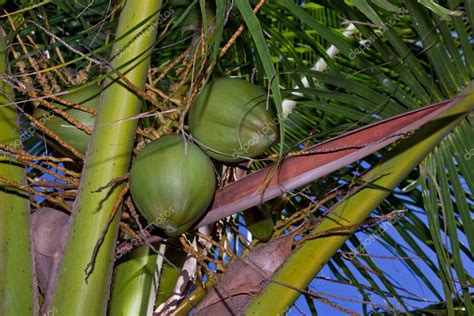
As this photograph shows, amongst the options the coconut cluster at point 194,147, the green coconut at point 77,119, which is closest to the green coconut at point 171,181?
the coconut cluster at point 194,147

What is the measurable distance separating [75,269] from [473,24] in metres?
0.60

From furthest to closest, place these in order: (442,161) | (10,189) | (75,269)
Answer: (442,161), (10,189), (75,269)

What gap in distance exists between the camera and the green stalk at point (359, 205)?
37.4 inches

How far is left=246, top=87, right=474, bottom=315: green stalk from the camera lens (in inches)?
37.4

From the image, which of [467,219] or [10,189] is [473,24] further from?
[10,189]

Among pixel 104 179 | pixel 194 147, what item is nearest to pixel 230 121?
pixel 194 147

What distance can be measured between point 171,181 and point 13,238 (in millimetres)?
274

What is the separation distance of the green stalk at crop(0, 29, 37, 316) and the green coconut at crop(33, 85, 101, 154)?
0.07 metres

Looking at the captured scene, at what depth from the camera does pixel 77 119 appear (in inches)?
35.4

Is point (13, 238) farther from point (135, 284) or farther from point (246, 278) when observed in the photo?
point (246, 278)

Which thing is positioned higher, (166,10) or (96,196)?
(166,10)

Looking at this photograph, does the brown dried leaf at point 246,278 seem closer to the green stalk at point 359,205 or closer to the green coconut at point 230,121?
the green stalk at point 359,205

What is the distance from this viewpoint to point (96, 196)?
0.83 meters

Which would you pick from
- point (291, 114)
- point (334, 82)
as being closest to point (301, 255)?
point (334, 82)
